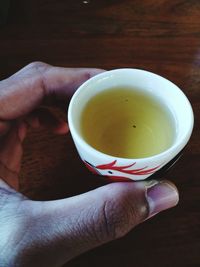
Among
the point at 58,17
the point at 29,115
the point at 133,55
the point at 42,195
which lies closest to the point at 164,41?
the point at 133,55

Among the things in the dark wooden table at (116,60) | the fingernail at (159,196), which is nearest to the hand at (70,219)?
the fingernail at (159,196)

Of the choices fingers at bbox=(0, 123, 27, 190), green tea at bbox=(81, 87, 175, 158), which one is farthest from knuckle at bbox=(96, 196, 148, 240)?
fingers at bbox=(0, 123, 27, 190)

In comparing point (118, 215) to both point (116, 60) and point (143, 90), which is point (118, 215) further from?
point (116, 60)

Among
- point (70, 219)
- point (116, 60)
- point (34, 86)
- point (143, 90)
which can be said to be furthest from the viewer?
point (116, 60)

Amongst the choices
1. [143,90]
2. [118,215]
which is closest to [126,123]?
[143,90]

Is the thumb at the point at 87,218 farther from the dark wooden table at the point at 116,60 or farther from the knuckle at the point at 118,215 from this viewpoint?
the dark wooden table at the point at 116,60
